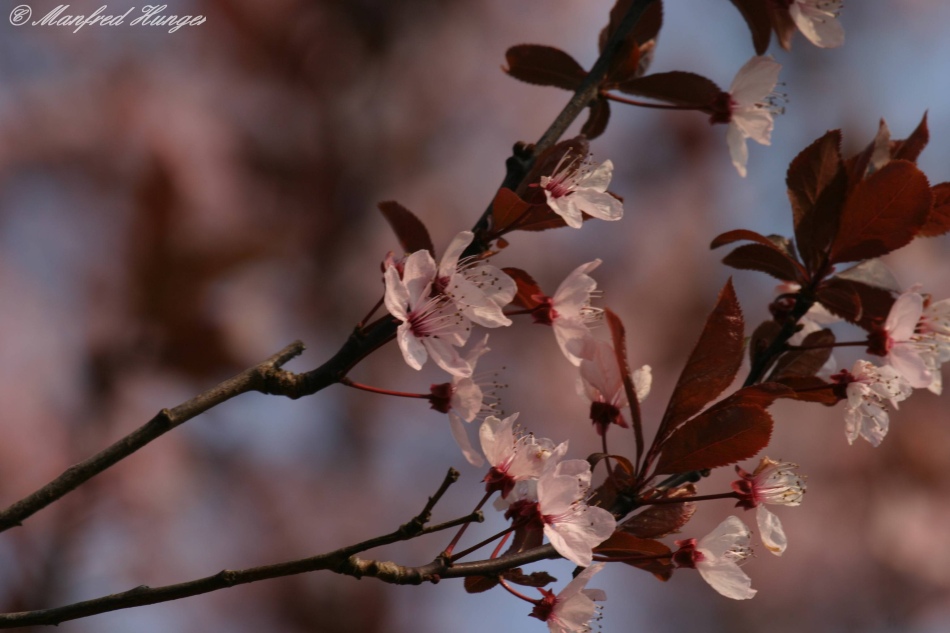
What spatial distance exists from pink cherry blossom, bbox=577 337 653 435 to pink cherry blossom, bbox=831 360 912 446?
0.14m

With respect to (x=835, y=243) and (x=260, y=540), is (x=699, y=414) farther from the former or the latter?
(x=260, y=540)

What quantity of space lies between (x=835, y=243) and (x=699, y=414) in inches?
6.5

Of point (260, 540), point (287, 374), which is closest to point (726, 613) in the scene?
point (260, 540)

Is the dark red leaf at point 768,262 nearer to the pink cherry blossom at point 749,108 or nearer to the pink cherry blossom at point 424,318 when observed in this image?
the pink cherry blossom at point 749,108

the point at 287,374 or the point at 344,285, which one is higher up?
the point at 287,374

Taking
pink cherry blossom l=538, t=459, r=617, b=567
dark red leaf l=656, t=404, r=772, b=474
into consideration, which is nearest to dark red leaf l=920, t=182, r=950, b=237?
dark red leaf l=656, t=404, r=772, b=474

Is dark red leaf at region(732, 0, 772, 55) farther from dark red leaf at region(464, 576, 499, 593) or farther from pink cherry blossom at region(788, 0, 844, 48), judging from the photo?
dark red leaf at region(464, 576, 499, 593)

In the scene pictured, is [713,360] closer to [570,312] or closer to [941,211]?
[570,312]

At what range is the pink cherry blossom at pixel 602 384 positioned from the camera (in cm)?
55

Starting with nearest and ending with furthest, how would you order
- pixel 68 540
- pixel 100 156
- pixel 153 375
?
pixel 68 540 < pixel 153 375 < pixel 100 156

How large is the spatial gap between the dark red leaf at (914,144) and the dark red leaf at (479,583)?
44cm

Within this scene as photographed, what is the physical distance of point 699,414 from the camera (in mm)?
491

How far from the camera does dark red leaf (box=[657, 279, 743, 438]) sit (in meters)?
0.50

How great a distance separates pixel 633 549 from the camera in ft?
1.53
